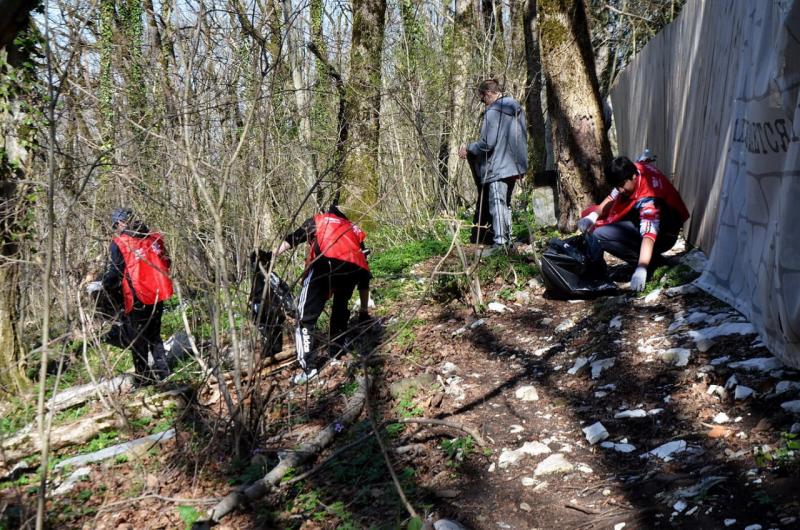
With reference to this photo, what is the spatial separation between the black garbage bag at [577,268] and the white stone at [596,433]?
215cm

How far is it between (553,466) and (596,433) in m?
0.35

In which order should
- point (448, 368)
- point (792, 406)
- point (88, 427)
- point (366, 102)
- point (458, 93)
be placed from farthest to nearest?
point (458, 93) → point (366, 102) → point (88, 427) → point (448, 368) → point (792, 406)

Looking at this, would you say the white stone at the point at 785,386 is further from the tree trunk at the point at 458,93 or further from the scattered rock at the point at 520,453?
the tree trunk at the point at 458,93

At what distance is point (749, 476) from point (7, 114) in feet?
21.9

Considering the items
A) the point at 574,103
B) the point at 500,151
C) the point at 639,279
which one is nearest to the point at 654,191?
the point at 639,279

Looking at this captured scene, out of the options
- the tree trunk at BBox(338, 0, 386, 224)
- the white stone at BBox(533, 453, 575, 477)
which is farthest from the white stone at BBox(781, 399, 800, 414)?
the tree trunk at BBox(338, 0, 386, 224)

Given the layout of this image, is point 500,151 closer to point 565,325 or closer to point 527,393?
point 565,325

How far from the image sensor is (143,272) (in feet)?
21.7

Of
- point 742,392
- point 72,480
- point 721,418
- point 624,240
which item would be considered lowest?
point 72,480

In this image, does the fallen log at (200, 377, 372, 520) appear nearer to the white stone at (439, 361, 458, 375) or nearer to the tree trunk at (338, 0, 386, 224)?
the white stone at (439, 361, 458, 375)

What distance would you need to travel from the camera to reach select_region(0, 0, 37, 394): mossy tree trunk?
6.65 m

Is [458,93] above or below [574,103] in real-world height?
above

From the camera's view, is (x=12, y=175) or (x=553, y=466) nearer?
(x=553, y=466)

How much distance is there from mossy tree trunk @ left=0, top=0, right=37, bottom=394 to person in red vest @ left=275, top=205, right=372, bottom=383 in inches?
106
